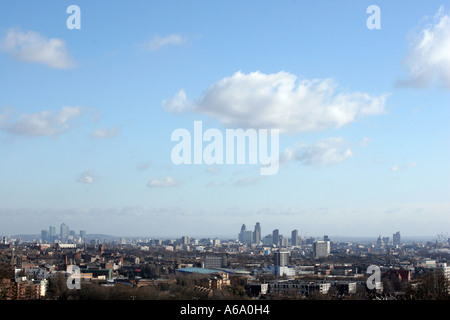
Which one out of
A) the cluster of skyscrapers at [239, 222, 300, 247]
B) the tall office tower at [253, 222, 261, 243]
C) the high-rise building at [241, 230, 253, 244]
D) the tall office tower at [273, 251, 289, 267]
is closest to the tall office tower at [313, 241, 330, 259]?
the tall office tower at [273, 251, 289, 267]

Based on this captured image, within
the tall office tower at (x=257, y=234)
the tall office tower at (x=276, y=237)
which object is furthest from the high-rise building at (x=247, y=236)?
the tall office tower at (x=276, y=237)

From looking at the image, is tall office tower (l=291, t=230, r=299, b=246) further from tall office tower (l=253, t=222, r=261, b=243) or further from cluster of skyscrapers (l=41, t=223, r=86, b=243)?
cluster of skyscrapers (l=41, t=223, r=86, b=243)

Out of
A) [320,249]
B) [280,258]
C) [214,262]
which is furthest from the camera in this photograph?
[320,249]

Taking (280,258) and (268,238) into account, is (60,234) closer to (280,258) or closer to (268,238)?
(268,238)

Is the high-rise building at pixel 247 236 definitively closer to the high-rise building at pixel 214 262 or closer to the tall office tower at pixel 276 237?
the tall office tower at pixel 276 237

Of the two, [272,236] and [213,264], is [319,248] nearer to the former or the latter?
[213,264]

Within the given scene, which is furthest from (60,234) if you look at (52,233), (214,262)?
(214,262)

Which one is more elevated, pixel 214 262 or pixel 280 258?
pixel 280 258

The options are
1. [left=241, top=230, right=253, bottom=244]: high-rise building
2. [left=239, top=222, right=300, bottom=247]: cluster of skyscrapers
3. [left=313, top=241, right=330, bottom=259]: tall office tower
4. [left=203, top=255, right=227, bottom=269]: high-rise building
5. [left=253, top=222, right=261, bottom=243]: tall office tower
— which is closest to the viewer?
A: [left=203, top=255, right=227, bottom=269]: high-rise building

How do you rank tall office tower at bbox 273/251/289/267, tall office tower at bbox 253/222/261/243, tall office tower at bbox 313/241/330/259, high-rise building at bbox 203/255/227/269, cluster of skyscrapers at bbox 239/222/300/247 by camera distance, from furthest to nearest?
tall office tower at bbox 253/222/261/243
cluster of skyscrapers at bbox 239/222/300/247
tall office tower at bbox 313/241/330/259
tall office tower at bbox 273/251/289/267
high-rise building at bbox 203/255/227/269

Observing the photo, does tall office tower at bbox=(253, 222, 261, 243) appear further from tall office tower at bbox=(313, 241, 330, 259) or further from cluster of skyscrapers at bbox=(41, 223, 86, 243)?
tall office tower at bbox=(313, 241, 330, 259)

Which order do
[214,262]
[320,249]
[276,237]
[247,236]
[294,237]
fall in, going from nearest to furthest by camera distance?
[214,262] < [320,249] < [294,237] < [276,237] < [247,236]

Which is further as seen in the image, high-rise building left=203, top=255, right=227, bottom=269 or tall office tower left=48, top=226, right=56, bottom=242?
tall office tower left=48, top=226, right=56, bottom=242
